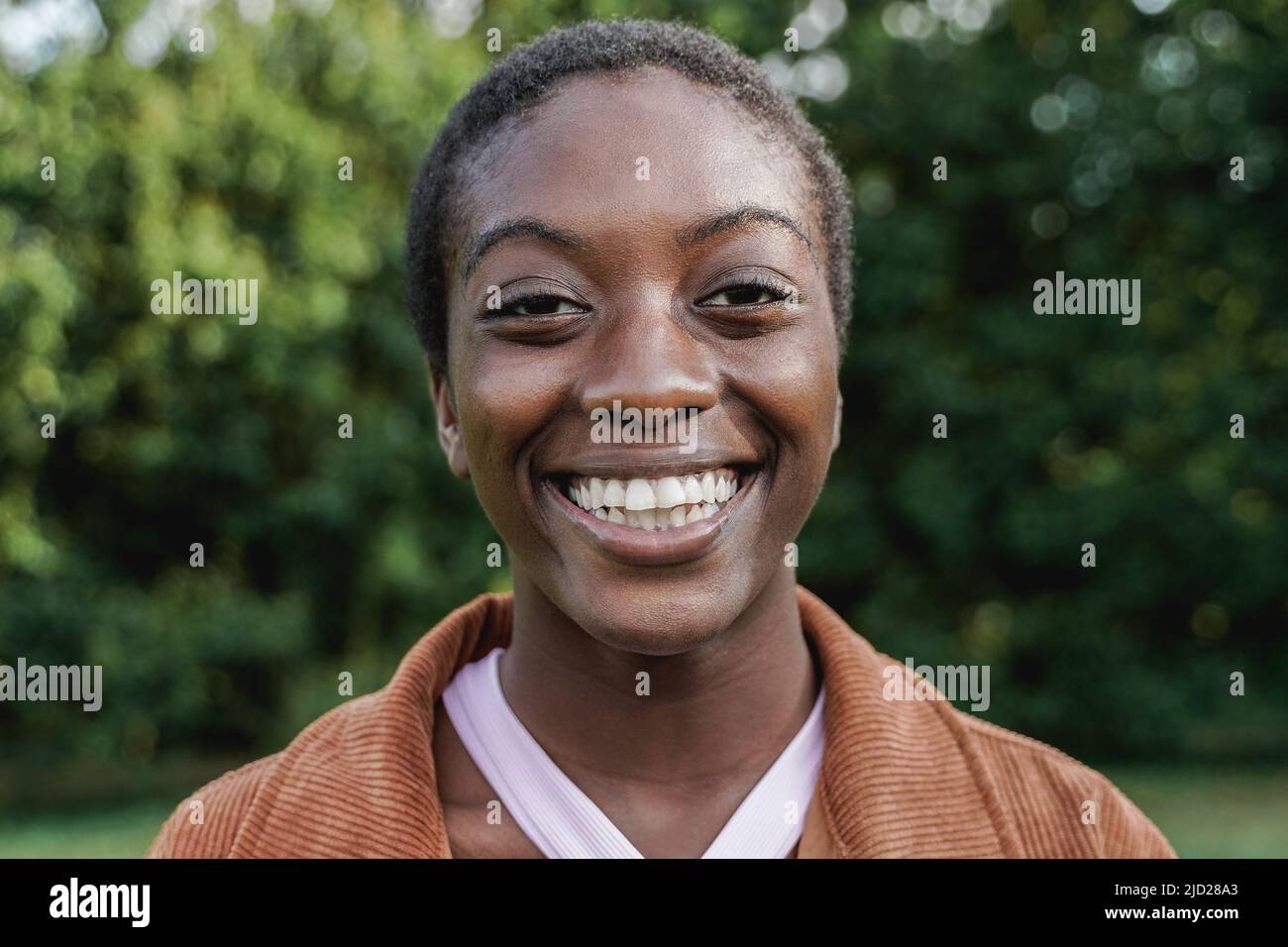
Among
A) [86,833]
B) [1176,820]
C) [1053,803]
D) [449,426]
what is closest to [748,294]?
[449,426]

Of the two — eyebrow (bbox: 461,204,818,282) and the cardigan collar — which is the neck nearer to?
the cardigan collar

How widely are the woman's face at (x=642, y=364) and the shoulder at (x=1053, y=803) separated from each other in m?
0.61

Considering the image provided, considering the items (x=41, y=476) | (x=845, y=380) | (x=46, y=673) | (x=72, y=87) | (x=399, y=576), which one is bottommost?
(x=46, y=673)

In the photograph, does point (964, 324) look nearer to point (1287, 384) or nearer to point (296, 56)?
point (1287, 384)

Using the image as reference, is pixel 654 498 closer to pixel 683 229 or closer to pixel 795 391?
pixel 795 391

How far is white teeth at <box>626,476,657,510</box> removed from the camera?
2.02m

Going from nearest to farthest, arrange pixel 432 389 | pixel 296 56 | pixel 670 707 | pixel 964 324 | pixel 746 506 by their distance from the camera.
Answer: pixel 746 506 → pixel 670 707 → pixel 432 389 → pixel 296 56 → pixel 964 324

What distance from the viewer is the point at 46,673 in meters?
9.75

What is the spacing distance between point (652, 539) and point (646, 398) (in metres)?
0.24

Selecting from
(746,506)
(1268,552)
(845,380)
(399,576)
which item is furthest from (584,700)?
(1268,552)

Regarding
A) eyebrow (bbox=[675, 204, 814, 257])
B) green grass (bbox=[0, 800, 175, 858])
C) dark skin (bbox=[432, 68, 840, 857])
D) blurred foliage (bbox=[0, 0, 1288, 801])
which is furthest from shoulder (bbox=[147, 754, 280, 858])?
blurred foliage (bbox=[0, 0, 1288, 801])

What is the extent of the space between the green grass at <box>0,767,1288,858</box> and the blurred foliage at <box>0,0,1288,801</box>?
0.42m

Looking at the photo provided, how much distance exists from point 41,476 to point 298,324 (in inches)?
93.9

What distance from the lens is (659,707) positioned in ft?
7.34
